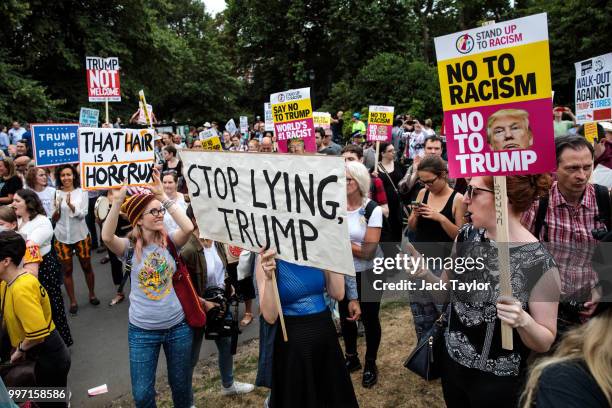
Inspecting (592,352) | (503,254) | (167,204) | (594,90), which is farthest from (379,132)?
(592,352)

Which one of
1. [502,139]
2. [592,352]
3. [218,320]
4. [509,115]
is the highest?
[509,115]

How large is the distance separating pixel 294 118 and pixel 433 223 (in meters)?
4.81

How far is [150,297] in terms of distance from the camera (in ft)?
11.9

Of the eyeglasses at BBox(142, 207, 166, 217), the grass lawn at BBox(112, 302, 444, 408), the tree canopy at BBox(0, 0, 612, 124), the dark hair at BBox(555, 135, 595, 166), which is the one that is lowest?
the grass lawn at BBox(112, 302, 444, 408)

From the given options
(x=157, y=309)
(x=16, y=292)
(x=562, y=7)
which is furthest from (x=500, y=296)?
(x=562, y=7)

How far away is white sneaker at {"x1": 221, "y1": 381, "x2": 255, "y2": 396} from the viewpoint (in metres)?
4.54

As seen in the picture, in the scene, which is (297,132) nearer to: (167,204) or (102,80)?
(102,80)

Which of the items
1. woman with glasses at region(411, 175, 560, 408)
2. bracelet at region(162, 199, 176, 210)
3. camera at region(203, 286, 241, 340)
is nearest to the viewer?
woman with glasses at region(411, 175, 560, 408)

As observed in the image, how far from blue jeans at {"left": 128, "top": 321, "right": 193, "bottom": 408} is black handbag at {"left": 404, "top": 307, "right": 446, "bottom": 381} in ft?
5.97

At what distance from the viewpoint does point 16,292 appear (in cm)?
337

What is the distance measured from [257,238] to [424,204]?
6.38ft

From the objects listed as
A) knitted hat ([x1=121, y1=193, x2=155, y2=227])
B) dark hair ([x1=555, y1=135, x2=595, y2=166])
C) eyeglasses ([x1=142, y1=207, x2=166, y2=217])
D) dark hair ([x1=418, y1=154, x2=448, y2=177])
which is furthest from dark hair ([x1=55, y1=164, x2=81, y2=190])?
dark hair ([x1=555, y1=135, x2=595, y2=166])

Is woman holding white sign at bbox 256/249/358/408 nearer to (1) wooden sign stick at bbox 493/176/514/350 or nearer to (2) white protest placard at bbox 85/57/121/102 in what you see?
(1) wooden sign stick at bbox 493/176/514/350

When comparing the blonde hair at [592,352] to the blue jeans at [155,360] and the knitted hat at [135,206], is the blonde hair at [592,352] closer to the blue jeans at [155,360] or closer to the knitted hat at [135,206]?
the blue jeans at [155,360]
